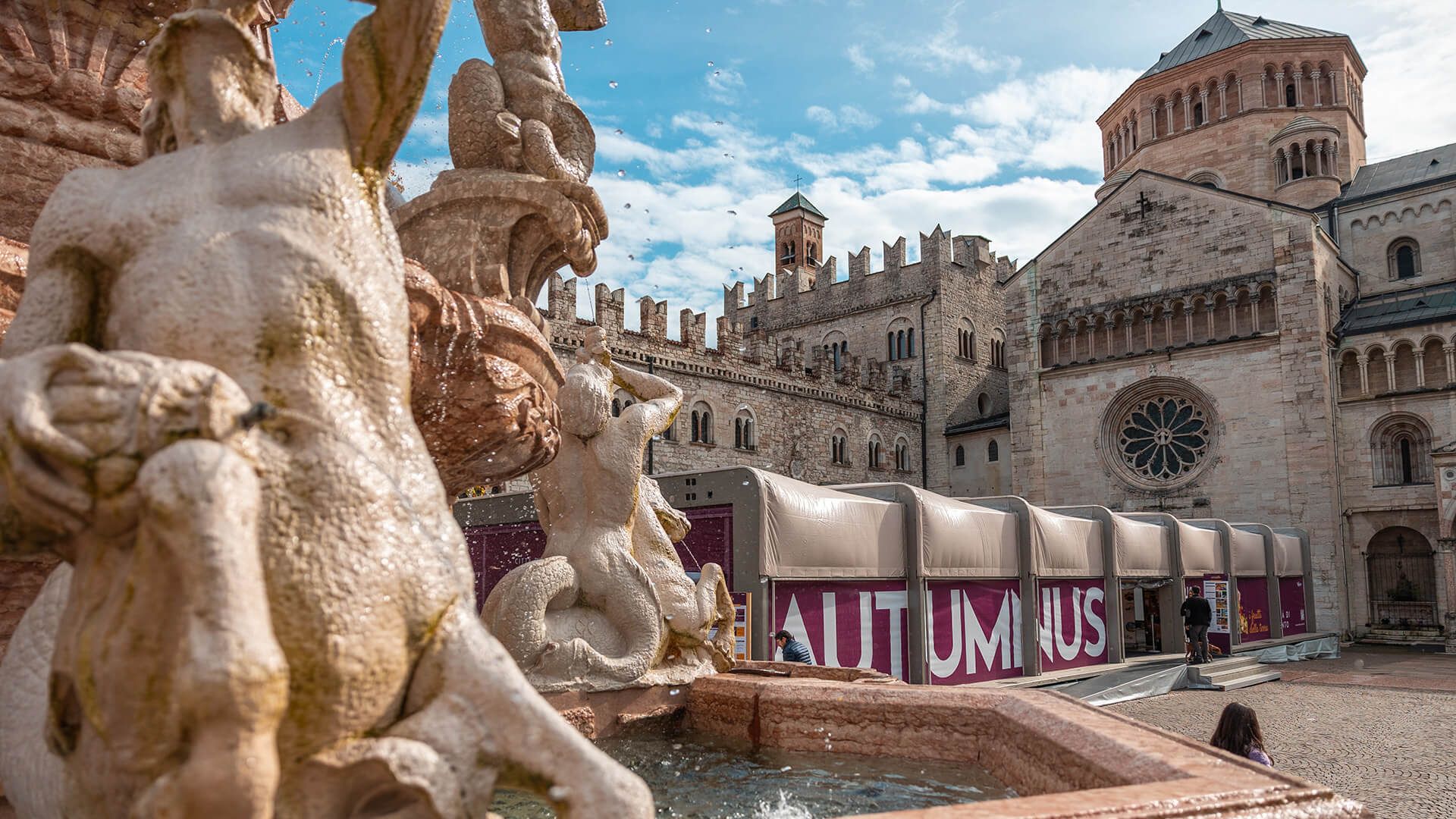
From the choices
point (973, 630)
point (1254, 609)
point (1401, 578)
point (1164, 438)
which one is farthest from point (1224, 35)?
point (973, 630)

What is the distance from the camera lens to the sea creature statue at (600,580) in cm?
426

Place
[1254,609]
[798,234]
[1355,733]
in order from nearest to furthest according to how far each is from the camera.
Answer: [1355,733]
[1254,609]
[798,234]

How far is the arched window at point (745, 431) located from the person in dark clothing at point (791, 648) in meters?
24.0

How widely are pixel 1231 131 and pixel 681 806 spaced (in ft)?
123

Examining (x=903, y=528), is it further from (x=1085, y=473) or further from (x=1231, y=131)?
(x=1231, y=131)

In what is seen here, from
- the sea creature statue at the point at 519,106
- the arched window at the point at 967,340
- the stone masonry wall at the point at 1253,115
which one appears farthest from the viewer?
the arched window at the point at 967,340

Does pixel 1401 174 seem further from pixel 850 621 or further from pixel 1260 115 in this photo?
pixel 850 621

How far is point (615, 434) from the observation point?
4672 millimetres

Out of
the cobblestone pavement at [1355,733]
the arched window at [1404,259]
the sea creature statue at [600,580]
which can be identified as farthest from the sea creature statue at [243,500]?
the arched window at [1404,259]

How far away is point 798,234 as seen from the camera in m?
54.6

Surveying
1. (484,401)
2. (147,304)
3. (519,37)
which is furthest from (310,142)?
(519,37)

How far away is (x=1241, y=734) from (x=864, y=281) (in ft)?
133

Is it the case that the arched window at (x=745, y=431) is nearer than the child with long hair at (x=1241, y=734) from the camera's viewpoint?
No

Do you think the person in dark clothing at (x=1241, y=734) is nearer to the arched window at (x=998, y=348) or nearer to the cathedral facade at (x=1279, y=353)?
the cathedral facade at (x=1279, y=353)
